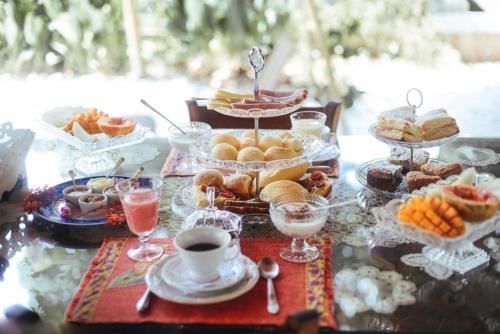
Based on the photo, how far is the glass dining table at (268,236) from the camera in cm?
101

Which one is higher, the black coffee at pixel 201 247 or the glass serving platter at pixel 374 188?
the black coffee at pixel 201 247

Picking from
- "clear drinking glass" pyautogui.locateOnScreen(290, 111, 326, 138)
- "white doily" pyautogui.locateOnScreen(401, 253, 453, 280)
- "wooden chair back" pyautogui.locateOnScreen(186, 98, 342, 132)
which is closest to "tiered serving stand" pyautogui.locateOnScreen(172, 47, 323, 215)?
"clear drinking glass" pyautogui.locateOnScreen(290, 111, 326, 138)

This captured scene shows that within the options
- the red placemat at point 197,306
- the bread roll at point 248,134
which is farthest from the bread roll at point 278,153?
the red placemat at point 197,306

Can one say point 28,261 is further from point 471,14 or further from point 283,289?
point 471,14

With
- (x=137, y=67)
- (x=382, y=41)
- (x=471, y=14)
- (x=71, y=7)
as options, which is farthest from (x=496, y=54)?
(x=71, y=7)

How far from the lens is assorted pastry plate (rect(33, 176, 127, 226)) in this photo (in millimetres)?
1375

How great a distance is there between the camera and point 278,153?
137cm

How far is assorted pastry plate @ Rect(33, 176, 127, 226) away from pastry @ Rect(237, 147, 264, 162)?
332 mm

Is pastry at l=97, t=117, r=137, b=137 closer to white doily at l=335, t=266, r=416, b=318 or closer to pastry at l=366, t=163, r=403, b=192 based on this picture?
pastry at l=366, t=163, r=403, b=192

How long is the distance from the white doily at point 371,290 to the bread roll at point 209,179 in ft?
1.39

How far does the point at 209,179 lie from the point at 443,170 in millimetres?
595

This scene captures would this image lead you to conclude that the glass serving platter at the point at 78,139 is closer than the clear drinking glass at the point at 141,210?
No

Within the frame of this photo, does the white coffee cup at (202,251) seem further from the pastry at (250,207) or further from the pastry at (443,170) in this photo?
the pastry at (443,170)

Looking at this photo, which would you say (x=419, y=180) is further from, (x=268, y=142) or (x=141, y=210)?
(x=141, y=210)
